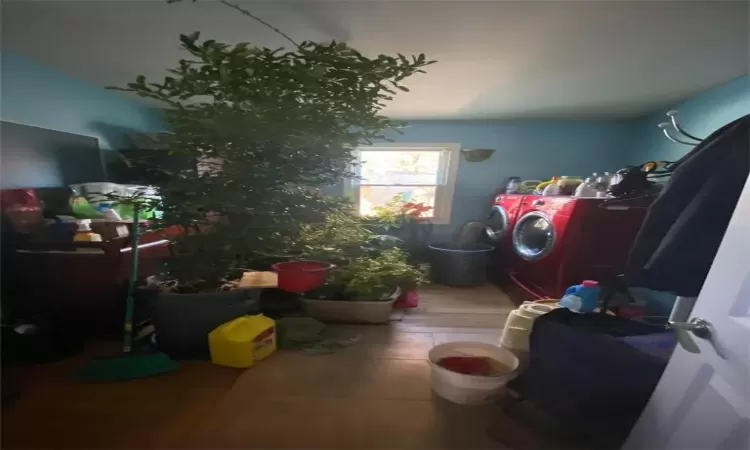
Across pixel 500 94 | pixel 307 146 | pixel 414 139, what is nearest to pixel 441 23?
pixel 307 146

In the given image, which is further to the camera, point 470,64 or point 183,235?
point 470,64

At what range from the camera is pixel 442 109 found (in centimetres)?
302

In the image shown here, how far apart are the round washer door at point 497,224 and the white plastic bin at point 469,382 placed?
67.8 inches

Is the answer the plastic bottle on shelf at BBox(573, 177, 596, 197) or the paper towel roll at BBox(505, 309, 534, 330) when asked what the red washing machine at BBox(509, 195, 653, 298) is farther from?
the paper towel roll at BBox(505, 309, 534, 330)

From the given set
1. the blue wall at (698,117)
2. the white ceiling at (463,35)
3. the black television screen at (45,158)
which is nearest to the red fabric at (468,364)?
the white ceiling at (463,35)

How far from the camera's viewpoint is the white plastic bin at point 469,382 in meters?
1.19

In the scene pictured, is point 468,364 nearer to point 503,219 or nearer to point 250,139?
point 250,139

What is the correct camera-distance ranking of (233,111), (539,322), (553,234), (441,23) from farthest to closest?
(553,234) → (441,23) → (233,111) → (539,322)

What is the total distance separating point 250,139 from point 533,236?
1.97 metres

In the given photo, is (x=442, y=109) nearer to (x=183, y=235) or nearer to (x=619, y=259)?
(x=619, y=259)

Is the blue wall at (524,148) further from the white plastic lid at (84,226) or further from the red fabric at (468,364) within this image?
the white plastic lid at (84,226)

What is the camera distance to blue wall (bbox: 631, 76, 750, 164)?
210cm

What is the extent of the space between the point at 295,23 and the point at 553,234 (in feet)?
5.87

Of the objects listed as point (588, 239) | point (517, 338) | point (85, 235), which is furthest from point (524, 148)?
point (85, 235)
